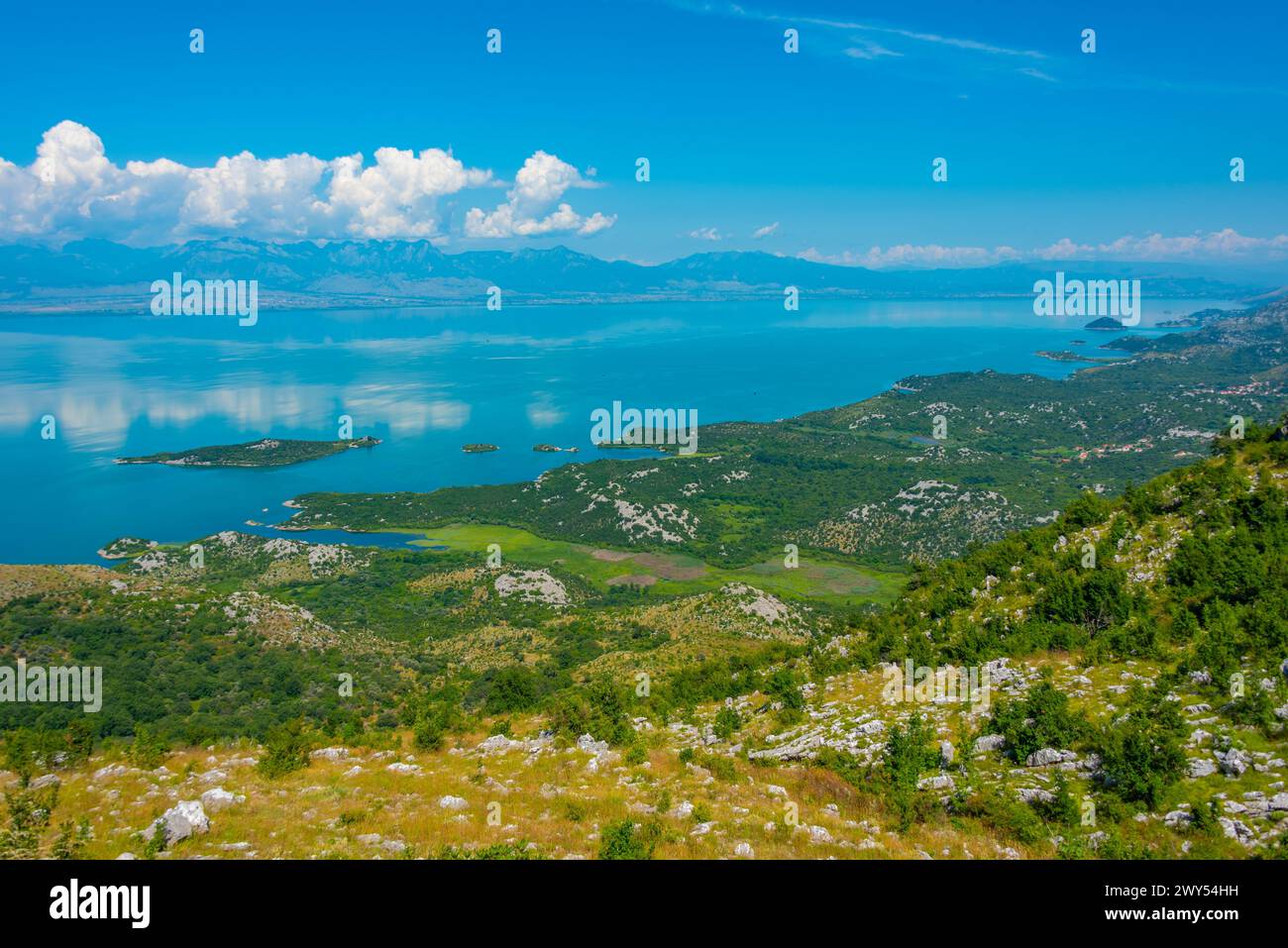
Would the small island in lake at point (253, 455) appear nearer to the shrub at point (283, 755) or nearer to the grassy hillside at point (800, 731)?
the grassy hillside at point (800, 731)

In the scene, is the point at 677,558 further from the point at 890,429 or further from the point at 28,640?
the point at 890,429

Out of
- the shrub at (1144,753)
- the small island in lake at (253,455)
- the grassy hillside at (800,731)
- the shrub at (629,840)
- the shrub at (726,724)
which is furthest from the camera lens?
the small island in lake at (253,455)

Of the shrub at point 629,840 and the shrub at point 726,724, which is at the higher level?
the shrub at point 629,840

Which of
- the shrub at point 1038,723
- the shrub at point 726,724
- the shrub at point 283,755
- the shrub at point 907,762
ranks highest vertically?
the shrub at point 1038,723

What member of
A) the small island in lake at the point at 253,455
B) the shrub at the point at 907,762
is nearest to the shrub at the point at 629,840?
the shrub at the point at 907,762

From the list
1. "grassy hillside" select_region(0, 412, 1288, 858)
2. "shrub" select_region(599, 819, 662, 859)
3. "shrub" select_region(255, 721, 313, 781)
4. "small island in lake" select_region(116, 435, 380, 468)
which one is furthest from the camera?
"small island in lake" select_region(116, 435, 380, 468)

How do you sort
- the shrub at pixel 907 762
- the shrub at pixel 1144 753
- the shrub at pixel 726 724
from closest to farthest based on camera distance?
the shrub at pixel 1144 753
the shrub at pixel 907 762
the shrub at pixel 726 724

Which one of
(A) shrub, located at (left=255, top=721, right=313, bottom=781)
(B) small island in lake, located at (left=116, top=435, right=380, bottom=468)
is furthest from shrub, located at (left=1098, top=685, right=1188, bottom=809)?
(B) small island in lake, located at (left=116, top=435, right=380, bottom=468)

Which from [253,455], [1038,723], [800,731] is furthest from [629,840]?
[253,455]

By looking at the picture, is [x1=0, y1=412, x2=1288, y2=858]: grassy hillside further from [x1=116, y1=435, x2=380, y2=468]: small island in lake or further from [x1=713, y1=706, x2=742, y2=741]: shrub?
[x1=116, y1=435, x2=380, y2=468]: small island in lake
